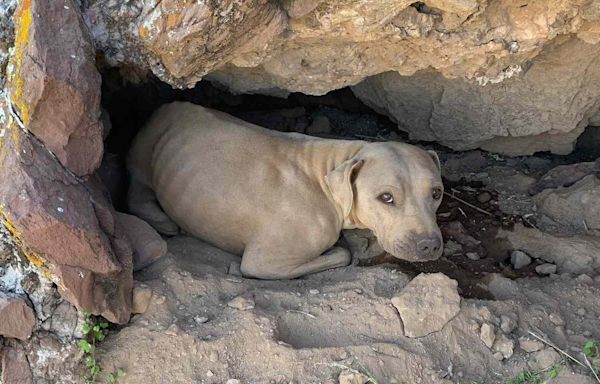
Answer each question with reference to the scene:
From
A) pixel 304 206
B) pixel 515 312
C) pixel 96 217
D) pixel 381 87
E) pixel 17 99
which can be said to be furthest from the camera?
pixel 381 87

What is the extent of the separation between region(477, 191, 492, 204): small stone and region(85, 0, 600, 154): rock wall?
20.7 inches

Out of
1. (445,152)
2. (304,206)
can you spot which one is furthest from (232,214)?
(445,152)

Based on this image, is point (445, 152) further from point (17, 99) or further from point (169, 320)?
point (17, 99)

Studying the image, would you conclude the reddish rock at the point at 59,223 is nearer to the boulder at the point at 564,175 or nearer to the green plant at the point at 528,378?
the green plant at the point at 528,378

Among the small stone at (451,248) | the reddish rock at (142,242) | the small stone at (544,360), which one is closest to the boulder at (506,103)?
the small stone at (451,248)

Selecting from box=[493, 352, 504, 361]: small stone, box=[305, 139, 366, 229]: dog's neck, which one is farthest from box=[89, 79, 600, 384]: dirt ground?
box=[305, 139, 366, 229]: dog's neck

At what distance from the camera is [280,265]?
17.0 feet

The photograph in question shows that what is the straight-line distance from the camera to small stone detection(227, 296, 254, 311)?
4.39m

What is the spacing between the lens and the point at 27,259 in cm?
396

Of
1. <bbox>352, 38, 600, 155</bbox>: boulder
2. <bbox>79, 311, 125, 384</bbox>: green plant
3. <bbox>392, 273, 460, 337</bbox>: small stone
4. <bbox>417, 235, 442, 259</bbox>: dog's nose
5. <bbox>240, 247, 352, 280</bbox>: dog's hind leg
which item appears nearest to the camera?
<bbox>79, 311, 125, 384</bbox>: green plant

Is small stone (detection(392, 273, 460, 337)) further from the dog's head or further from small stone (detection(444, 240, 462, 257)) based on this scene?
small stone (detection(444, 240, 462, 257))

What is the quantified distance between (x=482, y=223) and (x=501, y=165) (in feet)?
3.33

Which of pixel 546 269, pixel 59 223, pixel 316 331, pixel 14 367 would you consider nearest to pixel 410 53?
pixel 546 269

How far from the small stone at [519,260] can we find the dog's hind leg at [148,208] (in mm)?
2686
